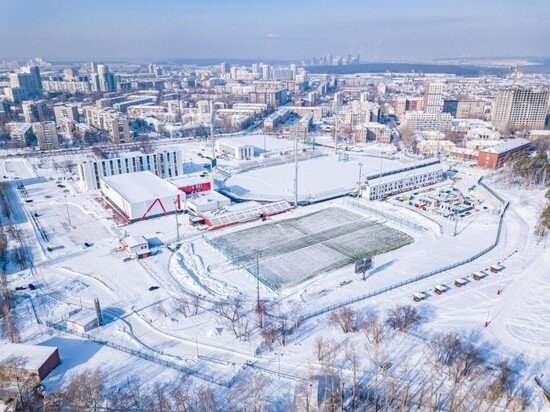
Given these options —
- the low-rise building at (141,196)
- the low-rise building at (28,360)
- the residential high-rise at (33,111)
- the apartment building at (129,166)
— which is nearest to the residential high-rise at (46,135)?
the residential high-rise at (33,111)

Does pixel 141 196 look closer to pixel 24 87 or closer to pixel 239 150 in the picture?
pixel 239 150

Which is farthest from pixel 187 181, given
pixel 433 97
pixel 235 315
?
pixel 433 97

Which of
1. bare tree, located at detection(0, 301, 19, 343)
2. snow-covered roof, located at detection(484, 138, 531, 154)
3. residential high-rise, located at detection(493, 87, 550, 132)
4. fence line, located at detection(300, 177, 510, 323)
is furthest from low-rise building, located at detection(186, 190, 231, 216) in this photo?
residential high-rise, located at detection(493, 87, 550, 132)

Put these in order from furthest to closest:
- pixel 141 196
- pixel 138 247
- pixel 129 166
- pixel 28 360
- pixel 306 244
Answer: pixel 129 166, pixel 141 196, pixel 306 244, pixel 138 247, pixel 28 360

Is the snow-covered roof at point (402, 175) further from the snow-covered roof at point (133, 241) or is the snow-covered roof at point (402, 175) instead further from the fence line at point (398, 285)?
the snow-covered roof at point (133, 241)

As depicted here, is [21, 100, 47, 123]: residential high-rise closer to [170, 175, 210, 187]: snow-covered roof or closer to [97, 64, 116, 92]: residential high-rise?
[97, 64, 116, 92]: residential high-rise

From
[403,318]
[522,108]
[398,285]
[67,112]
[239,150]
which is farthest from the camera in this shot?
[67,112]
